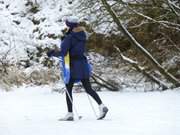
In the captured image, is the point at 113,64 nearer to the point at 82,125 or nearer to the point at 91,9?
the point at 91,9

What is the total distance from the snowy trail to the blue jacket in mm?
769

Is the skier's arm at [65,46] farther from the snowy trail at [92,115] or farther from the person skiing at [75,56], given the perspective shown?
the snowy trail at [92,115]

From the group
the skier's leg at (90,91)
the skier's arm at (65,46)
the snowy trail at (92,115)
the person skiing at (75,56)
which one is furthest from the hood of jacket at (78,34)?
the snowy trail at (92,115)

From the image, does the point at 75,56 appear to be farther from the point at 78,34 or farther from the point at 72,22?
the point at 72,22

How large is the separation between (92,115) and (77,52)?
1334mm

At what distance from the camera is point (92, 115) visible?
416 inches

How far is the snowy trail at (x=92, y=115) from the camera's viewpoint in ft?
28.4

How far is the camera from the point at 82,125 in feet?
30.1

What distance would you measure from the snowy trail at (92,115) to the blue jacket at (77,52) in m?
0.77

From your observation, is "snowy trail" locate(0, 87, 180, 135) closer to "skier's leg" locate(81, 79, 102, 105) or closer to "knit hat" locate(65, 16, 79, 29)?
"skier's leg" locate(81, 79, 102, 105)

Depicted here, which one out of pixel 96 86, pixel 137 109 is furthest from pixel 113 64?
pixel 137 109

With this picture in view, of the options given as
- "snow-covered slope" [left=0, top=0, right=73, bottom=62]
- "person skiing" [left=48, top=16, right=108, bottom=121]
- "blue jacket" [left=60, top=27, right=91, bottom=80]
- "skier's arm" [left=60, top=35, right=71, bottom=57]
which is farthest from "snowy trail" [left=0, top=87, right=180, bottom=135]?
"snow-covered slope" [left=0, top=0, right=73, bottom=62]

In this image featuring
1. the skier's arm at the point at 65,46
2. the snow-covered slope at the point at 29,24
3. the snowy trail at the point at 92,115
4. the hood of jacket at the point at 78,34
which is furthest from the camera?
the snow-covered slope at the point at 29,24

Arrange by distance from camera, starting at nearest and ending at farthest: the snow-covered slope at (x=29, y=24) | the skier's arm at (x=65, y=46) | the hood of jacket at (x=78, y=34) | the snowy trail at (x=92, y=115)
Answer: the snowy trail at (x=92, y=115)
the skier's arm at (x=65, y=46)
the hood of jacket at (x=78, y=34)
the snow-covered slope at (x=29, y=24)
